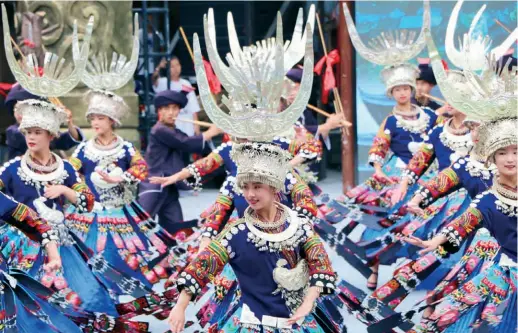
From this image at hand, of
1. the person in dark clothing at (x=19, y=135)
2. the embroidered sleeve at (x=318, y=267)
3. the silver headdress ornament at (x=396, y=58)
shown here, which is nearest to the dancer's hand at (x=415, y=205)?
the embroidered sleeve at (x=318, y=267)

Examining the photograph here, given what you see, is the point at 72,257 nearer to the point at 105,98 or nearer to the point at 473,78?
the point at 105,98

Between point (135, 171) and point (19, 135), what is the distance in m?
1.04

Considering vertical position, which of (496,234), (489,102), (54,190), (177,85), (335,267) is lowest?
(335,267)

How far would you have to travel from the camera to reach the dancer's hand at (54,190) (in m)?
5.49

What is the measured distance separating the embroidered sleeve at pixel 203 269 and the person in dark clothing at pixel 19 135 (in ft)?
10.4

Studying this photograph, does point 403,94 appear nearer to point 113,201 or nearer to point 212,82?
point 212,82

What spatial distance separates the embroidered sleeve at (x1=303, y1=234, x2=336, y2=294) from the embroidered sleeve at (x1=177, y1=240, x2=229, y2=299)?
1.16ft

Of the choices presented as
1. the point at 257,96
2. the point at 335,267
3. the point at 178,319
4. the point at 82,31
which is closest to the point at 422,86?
the point at 335,267

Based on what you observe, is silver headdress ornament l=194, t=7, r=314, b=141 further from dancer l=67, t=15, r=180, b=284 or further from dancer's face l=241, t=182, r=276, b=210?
dancer l=67, t=15, r=180, b=284

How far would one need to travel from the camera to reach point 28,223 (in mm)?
4809

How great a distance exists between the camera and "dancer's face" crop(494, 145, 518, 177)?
4.50 meters

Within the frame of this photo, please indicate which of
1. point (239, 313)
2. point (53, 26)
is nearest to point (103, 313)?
point (239, 313)

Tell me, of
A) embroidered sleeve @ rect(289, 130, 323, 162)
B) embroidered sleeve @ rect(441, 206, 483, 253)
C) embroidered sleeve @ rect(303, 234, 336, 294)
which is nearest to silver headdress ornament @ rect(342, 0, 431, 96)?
embroidered sleeve @ rect(289, 130, 323, 162)

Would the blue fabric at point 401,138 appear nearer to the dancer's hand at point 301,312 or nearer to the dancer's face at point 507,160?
the dancer's face at point 507,160
